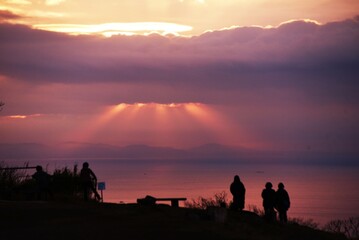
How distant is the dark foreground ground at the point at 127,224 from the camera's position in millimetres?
19984

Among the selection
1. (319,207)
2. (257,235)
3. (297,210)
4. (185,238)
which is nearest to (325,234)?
(257,235)

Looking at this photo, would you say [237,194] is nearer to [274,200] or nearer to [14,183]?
[274,200]

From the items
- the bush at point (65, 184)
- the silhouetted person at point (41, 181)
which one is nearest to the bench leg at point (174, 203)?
the silhouetted person at point (41, 181)

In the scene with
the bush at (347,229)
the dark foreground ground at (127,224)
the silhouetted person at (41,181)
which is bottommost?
the dark foreground ground at (127,224)

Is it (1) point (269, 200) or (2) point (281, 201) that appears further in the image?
(2) point (281, 201)

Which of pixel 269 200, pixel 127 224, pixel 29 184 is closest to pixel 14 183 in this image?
pixel 29 184

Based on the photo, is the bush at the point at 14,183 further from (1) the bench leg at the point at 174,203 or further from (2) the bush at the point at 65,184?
(1) the bench leg at the point at 174,203

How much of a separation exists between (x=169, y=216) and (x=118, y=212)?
1953mm

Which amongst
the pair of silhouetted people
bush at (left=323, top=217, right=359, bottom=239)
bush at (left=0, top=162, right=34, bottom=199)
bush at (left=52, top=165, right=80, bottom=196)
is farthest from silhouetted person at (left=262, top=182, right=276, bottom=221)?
bush at (left=52, top=165, right=80, bottom=196)

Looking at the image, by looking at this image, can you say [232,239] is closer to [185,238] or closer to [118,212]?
[185,238]

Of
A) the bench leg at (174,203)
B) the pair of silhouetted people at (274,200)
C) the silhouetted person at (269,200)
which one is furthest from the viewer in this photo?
the bench leg at (174,203)

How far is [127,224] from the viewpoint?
21688mm

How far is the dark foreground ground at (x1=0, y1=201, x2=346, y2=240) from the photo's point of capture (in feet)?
65.6

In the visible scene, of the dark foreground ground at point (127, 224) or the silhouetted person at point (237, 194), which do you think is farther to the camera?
the silhouetted person at point (237, 194)
